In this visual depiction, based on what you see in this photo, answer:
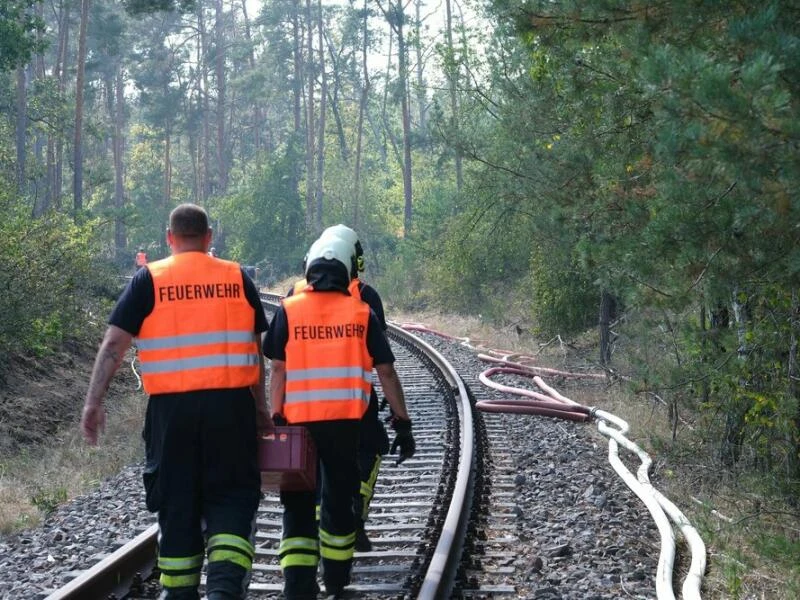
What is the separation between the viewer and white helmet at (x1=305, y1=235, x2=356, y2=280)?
6.04 meters

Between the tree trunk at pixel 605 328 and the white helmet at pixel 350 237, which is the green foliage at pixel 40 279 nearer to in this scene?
the tree trunk at pixel 605 328

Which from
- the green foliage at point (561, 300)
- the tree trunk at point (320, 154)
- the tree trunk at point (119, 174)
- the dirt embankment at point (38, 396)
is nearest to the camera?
the dirt embankment at point (38, 396)

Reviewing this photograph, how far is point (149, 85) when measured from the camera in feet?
211

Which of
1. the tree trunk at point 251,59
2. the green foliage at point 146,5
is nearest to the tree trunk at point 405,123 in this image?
the tree trunk at point 251,59

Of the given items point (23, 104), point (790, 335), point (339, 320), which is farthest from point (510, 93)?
point (23, 104)

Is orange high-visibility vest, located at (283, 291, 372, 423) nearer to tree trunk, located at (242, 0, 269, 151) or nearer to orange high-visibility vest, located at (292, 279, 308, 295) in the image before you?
orange high-visibility vest, located at (292, 279, 308, 295)

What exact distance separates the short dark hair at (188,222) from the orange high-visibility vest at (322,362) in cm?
85

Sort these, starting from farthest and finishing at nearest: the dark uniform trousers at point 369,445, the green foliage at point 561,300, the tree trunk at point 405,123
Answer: the tree trunk at point 405,123 < the green foliage at point 561,300 < the dark uniform trousers at point 369,445

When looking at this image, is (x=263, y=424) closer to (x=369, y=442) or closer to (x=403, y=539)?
(x=369, y=442)

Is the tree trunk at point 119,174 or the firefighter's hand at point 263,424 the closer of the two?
the firefighter's hand at point 263,424

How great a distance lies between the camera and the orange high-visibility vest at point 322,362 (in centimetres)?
595

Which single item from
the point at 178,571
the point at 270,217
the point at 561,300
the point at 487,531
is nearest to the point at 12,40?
the point at 561,300

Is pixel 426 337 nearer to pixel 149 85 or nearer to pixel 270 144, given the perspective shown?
pixel 149 85

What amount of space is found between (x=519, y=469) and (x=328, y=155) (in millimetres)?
54164
